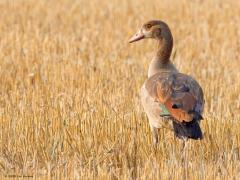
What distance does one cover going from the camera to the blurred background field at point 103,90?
6.51 m

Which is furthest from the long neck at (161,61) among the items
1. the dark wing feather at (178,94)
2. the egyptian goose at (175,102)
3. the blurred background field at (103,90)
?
the dark wing feather at (178,94)

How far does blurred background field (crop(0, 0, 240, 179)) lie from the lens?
21.4 feet

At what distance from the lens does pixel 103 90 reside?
961 centimetres

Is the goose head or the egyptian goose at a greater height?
the goose head

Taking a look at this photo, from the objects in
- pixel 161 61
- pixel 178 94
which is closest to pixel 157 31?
pixel 161 61

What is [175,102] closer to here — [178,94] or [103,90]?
[178,94]

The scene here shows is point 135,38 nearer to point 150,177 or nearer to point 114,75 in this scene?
point 114,75

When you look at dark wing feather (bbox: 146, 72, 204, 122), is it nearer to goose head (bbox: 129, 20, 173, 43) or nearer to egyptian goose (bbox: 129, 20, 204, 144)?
egyptian goose (bbox: 129, 20, 204, 144)

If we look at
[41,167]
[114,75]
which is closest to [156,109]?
[41,167]

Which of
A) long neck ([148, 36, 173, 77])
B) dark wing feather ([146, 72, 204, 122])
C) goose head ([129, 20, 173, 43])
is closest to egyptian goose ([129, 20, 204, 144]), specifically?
dark wing feather ([146, 72, 204, 122])

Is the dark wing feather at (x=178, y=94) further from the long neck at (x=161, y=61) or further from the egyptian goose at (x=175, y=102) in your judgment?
the long neck at (x=161, y=61)

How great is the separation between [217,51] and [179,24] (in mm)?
3228

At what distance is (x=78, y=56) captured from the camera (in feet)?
39.9

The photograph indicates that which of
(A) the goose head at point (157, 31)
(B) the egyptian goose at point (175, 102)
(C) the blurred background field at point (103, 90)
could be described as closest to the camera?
(B) the egyptian goose at point (175, 102)
